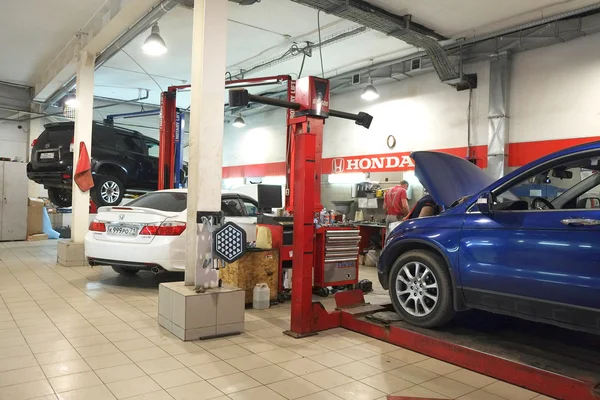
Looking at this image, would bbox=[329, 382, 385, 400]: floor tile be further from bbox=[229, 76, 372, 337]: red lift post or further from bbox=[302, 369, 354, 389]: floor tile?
bbox=[229, 76, 372, 337]: red lift post

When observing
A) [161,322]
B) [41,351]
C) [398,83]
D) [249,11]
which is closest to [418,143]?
[398,83]

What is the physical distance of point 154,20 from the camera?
669cm

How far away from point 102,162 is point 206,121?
19.6 ft

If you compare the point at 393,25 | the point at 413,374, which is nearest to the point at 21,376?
the point at 413,374

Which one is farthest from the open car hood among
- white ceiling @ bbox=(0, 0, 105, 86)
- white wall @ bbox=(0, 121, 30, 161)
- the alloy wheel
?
white wall @ bbox=(0, 121, 30, 161)

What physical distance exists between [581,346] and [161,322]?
365 centimetres

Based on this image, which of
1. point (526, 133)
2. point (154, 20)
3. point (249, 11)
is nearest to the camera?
point (154, 20)

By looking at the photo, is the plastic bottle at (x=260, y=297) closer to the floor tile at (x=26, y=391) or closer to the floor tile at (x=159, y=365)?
the floor tile at (x=159, y=365)

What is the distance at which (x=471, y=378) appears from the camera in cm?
323

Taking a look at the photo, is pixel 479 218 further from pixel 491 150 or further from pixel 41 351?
pixel 491 150

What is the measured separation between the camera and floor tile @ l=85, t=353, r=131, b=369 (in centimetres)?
325

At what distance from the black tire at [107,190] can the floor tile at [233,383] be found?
7.13m

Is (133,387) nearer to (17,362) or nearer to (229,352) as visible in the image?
(229,352)

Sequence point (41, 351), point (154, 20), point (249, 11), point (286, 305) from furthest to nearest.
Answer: point (249, 11) < point (154, 20) < point (286, 305) < point (41, 351)
